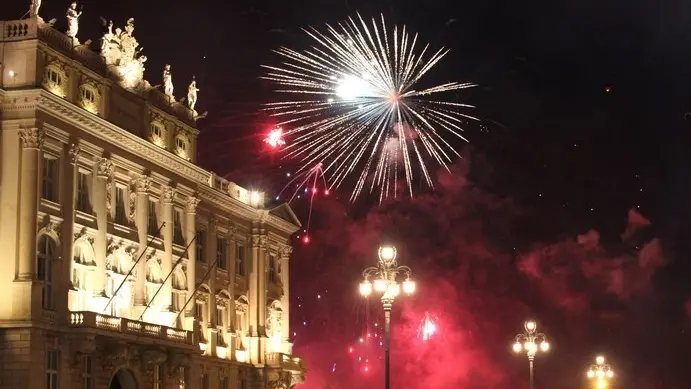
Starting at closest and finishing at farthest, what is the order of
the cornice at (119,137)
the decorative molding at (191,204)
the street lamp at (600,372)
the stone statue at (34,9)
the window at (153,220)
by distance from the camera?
the cornice at (119,137)
the stone statue at (34,9)
the window at (153,220)
the decorative molding at (191,204)
the street lamp at (600,372)

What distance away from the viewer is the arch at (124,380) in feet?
184

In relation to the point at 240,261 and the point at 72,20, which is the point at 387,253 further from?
the point at 240,261

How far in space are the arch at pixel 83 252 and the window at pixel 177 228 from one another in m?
9.41

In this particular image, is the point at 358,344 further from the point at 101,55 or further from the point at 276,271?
the point at 101,55

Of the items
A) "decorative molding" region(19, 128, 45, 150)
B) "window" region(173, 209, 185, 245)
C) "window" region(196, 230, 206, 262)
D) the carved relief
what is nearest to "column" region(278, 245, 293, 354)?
"window" region(196, 230, 206, 262)

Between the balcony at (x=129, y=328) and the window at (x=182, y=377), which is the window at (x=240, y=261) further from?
the window at (x=182, y=377)

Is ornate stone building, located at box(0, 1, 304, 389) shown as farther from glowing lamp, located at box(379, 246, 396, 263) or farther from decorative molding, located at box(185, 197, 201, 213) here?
glowing lamp, located at box(379, 246, 396, 263)

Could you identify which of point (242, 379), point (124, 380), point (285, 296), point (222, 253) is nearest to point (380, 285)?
point (124, 380)

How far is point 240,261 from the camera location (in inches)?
2911

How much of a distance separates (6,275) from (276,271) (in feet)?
102

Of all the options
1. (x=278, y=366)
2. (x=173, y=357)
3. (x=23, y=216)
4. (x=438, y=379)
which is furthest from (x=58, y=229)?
(x=438, y=379)

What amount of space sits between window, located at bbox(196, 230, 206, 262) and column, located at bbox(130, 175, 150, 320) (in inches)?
329

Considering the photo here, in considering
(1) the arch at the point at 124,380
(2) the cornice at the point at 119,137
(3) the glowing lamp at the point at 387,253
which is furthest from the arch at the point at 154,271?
(3) the glowing lamp at the point at 387,253

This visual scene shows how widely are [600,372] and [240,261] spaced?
75.0 feet
